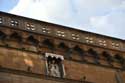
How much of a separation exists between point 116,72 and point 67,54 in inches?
73.0

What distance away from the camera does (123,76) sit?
1589 cm

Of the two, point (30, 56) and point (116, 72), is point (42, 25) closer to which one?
point (30, 56)

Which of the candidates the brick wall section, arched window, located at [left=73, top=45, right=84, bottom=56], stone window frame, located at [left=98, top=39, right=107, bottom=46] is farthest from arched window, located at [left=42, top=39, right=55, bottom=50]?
stone window frame, located at [left=98, top=39, right=107, bottom=46]

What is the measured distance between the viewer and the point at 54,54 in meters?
15.0

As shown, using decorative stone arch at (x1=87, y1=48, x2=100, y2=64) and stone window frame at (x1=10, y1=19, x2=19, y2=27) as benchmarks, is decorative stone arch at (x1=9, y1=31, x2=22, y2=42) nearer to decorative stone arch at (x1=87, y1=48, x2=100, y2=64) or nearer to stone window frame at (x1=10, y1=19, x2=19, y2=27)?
stone window frame at (x1=10, y1=19, x2=19, y2=27)

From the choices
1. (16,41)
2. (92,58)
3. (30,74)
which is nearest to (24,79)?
(30,74)

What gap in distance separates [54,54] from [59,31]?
0.96 meters

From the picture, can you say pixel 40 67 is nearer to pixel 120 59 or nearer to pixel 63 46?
pixel 63 46

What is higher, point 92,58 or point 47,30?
point 47,30

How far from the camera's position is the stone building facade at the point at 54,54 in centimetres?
1412

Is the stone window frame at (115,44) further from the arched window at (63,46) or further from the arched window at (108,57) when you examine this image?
the arched window at (63,46)

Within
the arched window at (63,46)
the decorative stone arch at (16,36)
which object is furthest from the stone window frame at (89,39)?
the decorative stone arch at (16,36)

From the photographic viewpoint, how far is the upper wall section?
586 inches

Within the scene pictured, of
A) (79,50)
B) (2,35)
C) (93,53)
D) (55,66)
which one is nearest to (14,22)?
(2,35)
